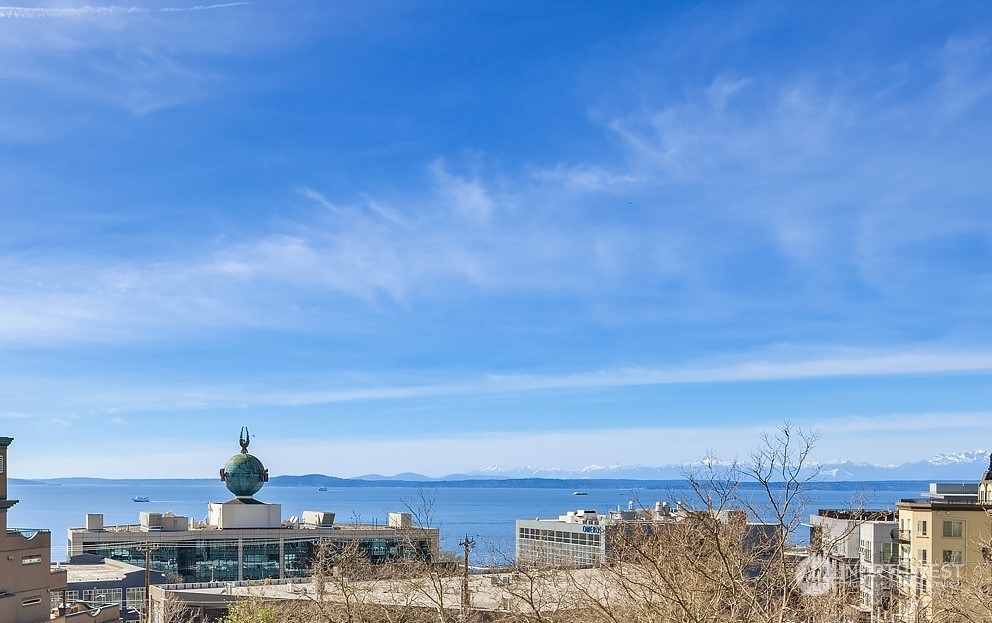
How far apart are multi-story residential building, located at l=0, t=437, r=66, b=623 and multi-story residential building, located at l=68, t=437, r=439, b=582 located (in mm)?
22713

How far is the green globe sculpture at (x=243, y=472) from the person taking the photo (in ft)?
227

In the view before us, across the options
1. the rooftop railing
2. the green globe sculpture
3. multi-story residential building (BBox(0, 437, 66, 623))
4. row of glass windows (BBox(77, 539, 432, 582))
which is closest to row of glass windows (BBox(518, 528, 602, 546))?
row of glass windows (BBox(77, 539, 432, 582))

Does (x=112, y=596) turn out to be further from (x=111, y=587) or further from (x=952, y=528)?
(x=952, y=528)

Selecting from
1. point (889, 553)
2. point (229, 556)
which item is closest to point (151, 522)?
point (229, 556)

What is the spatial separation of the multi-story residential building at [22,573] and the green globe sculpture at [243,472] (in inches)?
1040

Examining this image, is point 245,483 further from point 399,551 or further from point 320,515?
point 399,551

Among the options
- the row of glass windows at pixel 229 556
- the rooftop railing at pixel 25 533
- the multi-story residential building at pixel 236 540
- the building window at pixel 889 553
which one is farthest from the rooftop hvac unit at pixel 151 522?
the building window at pixel 889 553

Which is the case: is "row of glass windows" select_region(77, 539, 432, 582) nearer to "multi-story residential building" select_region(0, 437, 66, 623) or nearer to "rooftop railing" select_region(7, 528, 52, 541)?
"rooftop railing" select_region(7, 528, 52, 541)

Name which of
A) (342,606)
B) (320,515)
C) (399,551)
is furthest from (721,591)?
(320,515)

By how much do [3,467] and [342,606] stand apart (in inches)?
742

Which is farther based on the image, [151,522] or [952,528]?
[151,522]

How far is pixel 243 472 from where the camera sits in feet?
228

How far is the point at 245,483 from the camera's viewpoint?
70.0m

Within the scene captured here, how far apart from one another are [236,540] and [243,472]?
458cm
